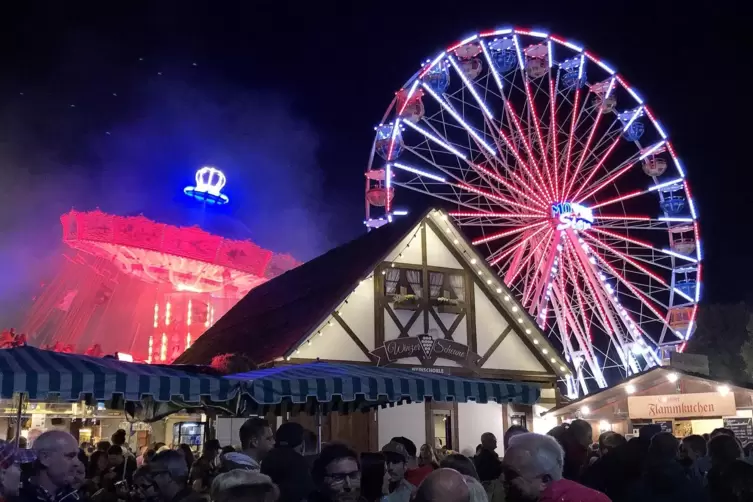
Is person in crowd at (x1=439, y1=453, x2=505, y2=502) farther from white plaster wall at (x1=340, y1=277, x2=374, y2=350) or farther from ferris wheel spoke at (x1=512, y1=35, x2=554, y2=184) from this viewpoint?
ferris wheel spoke at (x1=512, y1=35, x2=554, y2=184)

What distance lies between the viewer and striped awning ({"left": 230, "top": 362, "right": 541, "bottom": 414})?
8.08m

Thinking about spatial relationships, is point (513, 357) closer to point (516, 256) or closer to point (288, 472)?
point (516, 256)

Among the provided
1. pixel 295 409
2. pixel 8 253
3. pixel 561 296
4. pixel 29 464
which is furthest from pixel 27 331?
pixel 29 464

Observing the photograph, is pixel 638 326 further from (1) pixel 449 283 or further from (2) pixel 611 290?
(1) pixel 449 283

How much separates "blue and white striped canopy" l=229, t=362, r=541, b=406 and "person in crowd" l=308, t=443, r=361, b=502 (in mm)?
3817

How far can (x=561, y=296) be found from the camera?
81.4 feet

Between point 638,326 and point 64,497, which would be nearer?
point 64,497

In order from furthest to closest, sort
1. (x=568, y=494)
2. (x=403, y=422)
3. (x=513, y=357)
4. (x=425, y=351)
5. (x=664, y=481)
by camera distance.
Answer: (x=513, y=357) < (x=425, y=351) < (x=403, y=422) < (x=664, y=481) < (x=568, y=494)

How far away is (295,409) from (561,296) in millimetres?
15849

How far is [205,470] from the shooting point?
7.08m

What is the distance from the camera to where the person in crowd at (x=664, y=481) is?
5039 millimetres

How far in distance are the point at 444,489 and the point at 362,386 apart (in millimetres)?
4925

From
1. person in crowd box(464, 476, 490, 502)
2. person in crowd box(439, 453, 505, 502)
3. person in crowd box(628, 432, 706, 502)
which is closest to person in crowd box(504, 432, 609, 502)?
person in crowd box(464, 476, 490, 502)

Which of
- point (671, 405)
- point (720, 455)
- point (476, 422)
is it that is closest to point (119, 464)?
point (720, 455)
